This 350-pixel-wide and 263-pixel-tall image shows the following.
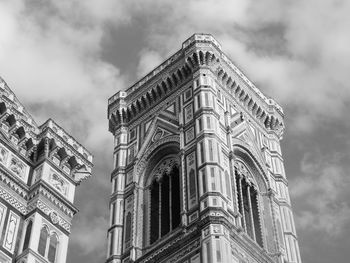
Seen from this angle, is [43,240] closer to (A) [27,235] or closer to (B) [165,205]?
(A) [27,235]

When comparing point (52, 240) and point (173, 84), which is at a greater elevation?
point (173, 84)

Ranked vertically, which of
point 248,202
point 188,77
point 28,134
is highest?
point 188,77

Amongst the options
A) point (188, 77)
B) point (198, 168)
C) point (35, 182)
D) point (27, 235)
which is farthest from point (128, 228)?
point (27, 235)

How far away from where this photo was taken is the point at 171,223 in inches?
1113

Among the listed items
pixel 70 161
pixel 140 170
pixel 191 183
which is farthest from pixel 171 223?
pixel 70 161

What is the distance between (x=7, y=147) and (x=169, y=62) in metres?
17.9

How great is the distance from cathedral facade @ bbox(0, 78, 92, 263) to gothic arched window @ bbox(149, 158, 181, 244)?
9.97 m

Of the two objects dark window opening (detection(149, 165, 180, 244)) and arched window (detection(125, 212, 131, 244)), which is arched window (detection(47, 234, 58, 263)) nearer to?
dark window opening (detection(149, 165, 180, 244))

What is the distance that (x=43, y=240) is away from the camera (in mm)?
16516

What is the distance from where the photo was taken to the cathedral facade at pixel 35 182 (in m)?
16.3

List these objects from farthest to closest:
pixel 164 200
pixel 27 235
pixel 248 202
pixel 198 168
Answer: pixel 248 202
pixel 164 200
pixel 198 168
pixel 27 235

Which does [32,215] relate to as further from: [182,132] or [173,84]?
[173,84]

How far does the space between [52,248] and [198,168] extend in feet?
39.6

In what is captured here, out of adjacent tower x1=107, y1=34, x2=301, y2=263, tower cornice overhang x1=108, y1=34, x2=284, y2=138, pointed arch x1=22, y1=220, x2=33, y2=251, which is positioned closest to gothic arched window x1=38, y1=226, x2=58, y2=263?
pointed arch x1=22, y1=220, x2=33, y2=251
